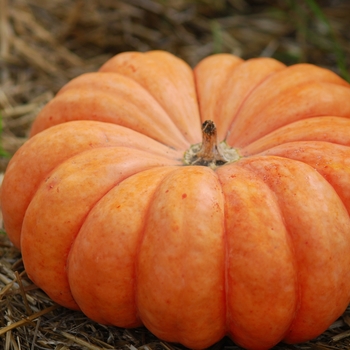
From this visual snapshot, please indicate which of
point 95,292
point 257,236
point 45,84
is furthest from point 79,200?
point 45,84

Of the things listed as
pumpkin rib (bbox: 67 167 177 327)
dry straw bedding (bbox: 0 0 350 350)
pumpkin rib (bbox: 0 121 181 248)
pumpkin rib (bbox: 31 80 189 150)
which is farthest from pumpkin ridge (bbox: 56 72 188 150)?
A: dry straw bedding (bbox: 0 0 350 350)

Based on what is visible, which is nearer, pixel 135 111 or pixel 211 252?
pixel 211 252

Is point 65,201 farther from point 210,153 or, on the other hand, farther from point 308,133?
point 308,133

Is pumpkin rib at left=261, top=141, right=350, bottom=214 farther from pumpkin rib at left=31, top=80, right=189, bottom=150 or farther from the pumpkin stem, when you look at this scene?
pumpkin rib at left=31, top=80, right=189, bottom=150

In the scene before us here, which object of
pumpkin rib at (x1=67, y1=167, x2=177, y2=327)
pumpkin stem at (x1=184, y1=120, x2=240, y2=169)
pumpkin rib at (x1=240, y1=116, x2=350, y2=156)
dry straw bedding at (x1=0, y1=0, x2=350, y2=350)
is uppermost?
dry straw bedding at (x1=0, y1=0, x2=350, y2=350)

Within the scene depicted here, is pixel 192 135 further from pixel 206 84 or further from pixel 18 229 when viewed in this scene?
pixel 18 229
